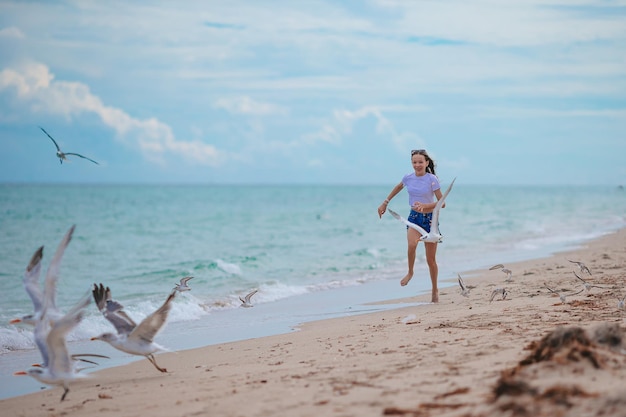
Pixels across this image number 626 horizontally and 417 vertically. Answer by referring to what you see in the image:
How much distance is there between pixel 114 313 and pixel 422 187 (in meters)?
4.64

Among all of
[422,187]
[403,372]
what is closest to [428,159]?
[422,187]

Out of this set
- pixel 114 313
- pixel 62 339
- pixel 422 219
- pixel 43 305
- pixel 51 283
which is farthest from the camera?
pixel 422 219

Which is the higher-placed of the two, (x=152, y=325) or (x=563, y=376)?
(x=152, y=325)

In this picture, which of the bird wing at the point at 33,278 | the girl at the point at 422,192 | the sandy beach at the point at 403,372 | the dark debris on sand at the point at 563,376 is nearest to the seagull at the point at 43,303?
the bird wing at the point at 33,278

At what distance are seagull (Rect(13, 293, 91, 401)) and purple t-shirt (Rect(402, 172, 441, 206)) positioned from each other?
4.96 metres

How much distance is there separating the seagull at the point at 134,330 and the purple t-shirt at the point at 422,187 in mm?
4295

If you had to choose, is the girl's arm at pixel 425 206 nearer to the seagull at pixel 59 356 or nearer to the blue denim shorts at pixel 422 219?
the blue denim shorts at pixel 422 219

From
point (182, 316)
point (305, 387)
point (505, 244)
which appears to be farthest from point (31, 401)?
point (505, 244)

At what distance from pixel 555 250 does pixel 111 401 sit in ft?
51.1

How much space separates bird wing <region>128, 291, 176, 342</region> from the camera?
573 cm

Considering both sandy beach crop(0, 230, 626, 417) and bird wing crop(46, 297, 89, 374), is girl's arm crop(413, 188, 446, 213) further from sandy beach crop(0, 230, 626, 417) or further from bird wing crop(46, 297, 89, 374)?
bird wing crop(46, 297, 89, 374)

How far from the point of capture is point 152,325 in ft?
19.0

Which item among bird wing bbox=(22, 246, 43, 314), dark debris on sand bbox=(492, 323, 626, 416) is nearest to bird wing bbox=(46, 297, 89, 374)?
bird wing bbox=(22, 246, 43, 314)

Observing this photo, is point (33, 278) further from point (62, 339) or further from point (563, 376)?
point (563, 376)
